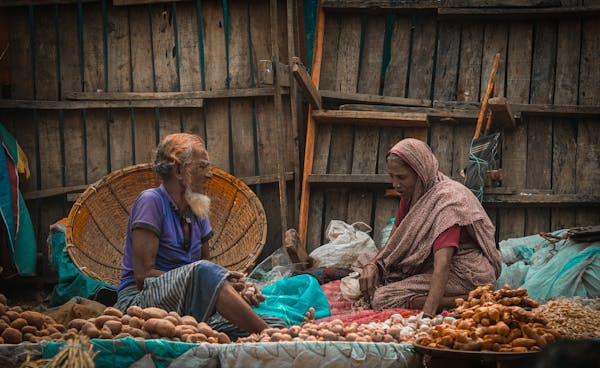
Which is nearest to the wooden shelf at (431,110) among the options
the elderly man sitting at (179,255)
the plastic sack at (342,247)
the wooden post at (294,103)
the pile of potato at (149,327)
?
the wooden post at (294,103)

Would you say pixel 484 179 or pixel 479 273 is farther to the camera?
pixel 484 179

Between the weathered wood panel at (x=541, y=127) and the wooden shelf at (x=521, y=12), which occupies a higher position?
the wooden shelf at (x=521, y=12)

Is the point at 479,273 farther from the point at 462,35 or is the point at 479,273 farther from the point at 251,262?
the point at 462,35

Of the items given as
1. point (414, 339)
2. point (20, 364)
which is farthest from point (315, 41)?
point (20, 364)

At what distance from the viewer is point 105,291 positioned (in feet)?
18.9

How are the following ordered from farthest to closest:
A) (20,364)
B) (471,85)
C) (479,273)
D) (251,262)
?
(471,85) → (251,262) → (479,273) → (20,364)

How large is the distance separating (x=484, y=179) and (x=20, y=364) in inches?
159

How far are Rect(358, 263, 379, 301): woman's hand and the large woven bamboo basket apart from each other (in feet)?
3.86

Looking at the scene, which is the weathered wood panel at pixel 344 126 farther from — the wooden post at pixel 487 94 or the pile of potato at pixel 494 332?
the pile of potato at pixel 494 332

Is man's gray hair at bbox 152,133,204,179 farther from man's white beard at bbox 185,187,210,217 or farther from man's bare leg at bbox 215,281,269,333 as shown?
man's bare leg at bbox 215,281,269,333

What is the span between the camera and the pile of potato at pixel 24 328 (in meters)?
3.64

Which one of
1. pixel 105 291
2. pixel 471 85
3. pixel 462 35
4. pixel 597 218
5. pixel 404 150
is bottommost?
pixel 105 291

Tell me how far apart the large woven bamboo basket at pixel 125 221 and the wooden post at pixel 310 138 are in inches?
17.8

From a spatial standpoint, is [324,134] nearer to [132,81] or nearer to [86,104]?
[132,81]
